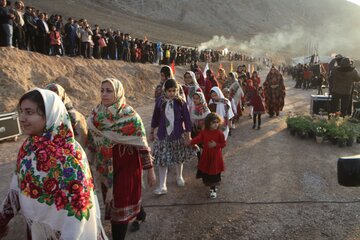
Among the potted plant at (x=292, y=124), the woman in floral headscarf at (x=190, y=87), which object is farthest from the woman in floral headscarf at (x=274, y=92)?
the woman in floral headscarf at (x=190, y=87)

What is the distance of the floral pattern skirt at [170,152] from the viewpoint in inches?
195

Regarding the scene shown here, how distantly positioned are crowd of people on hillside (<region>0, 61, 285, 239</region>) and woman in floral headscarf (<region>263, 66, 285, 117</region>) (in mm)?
5856

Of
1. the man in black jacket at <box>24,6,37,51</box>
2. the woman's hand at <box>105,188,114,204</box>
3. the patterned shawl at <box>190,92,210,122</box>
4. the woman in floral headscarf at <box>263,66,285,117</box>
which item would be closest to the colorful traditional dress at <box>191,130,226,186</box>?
the patterned shawl at <box>190,92,210,122</box>

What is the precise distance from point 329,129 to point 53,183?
7277 millimetres

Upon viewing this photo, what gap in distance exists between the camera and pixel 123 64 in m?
18.2

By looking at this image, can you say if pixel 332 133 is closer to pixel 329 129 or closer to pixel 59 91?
pixel 329 129

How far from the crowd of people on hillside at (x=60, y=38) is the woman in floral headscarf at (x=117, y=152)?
925cm

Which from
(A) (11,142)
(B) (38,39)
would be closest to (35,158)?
(A) (11,142)

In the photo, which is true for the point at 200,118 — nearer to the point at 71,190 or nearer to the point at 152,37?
the point at 71,190

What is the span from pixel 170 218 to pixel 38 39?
11300 mm

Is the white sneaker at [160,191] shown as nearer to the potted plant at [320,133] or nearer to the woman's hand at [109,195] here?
the woman's hand at [109,195]

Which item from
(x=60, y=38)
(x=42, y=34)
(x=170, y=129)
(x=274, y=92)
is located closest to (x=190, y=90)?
(x=170, y=129)

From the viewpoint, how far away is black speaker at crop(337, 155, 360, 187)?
48.4 inches

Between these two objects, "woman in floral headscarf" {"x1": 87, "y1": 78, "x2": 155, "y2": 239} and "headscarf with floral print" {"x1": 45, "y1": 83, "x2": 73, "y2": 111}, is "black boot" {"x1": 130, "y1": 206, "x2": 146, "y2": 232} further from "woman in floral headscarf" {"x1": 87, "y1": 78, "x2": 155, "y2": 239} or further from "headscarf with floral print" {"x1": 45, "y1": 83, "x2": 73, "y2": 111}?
"headscarf with floral print" {"x1": 45, "y1": 83, "x2": 73, "y2": 111}
